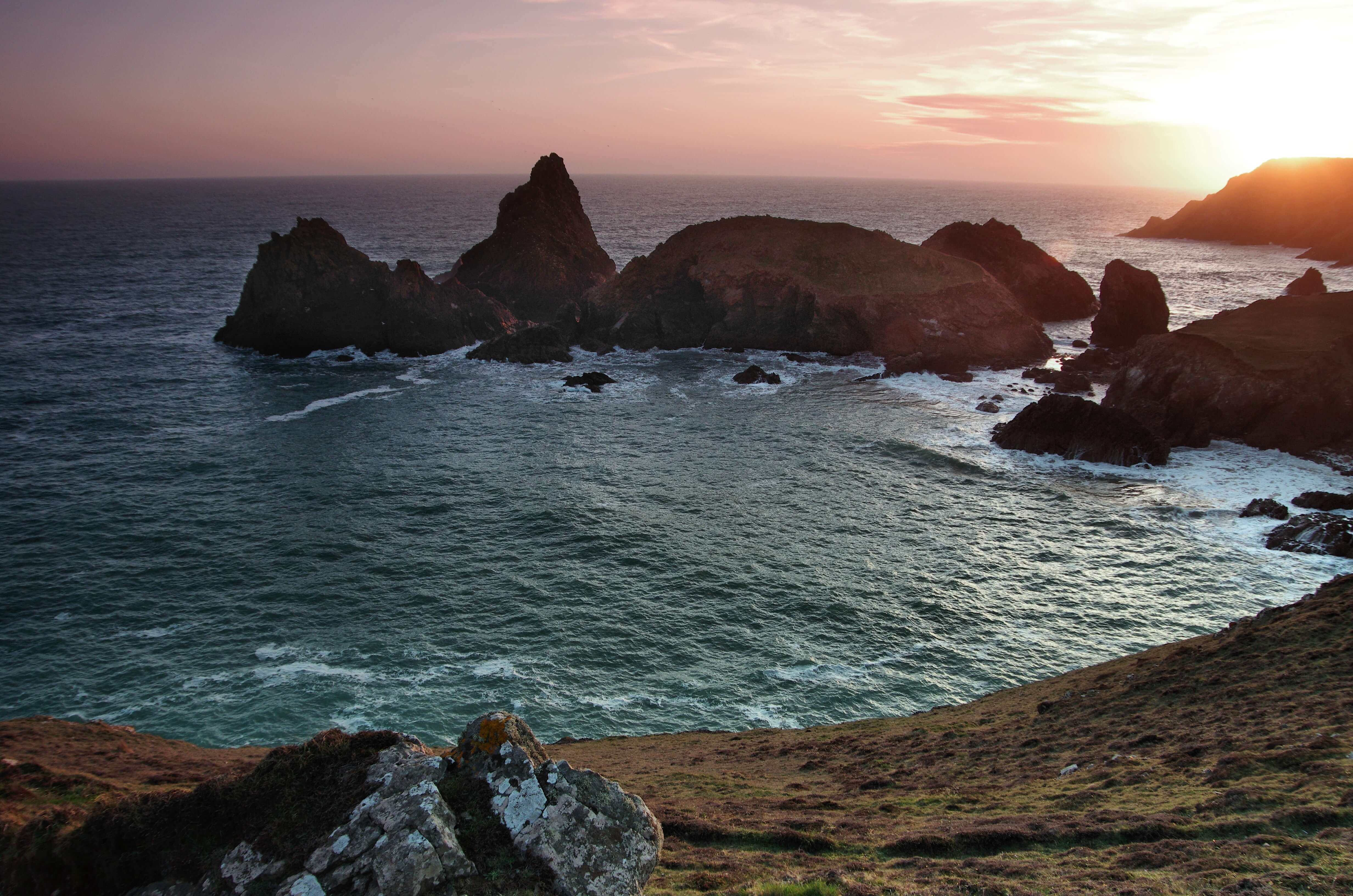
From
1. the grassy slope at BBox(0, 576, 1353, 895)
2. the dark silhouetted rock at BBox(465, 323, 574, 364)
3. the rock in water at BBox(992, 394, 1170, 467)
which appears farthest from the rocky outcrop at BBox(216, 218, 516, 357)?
the grassy slope at BBox(0, 576, 1353, 895)

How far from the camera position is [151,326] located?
294 feet

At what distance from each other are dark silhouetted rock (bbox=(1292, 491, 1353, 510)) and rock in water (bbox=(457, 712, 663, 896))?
159 ft

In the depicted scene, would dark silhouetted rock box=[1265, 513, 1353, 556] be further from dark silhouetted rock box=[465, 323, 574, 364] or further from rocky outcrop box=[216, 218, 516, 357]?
rocky outcrop box=[216, 218, 516, 357]

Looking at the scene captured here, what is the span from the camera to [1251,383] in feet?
175

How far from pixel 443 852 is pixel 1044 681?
25722 mm

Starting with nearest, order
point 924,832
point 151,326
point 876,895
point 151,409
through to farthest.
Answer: point 876,895 < point 924,832 < point 151,409 < point 151,326

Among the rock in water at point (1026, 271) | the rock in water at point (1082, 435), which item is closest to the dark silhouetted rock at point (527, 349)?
the rock in water at point (1082, 435)

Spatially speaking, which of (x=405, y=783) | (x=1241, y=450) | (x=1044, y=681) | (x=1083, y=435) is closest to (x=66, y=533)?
(x=405, y=783)

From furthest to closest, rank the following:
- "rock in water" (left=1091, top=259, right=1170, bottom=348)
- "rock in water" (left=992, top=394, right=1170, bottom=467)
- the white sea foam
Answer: "rock in water" (left=1091, top=259, right=1170, bottom=348) < the white sea foam < "rock in water" (left=992, top=394, right=1170, bottom=467)

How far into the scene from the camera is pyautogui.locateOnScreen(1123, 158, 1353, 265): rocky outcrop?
16462 cm

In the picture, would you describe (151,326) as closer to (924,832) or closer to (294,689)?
(294,689)

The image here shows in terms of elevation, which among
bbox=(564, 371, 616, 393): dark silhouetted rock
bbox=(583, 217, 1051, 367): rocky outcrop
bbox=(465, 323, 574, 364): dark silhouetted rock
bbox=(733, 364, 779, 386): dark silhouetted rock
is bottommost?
bbox=(564, 371, 616, 393): dark silhouetted rock

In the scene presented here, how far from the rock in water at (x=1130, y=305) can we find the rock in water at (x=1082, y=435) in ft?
109

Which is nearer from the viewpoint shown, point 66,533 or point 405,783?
point 405,783
